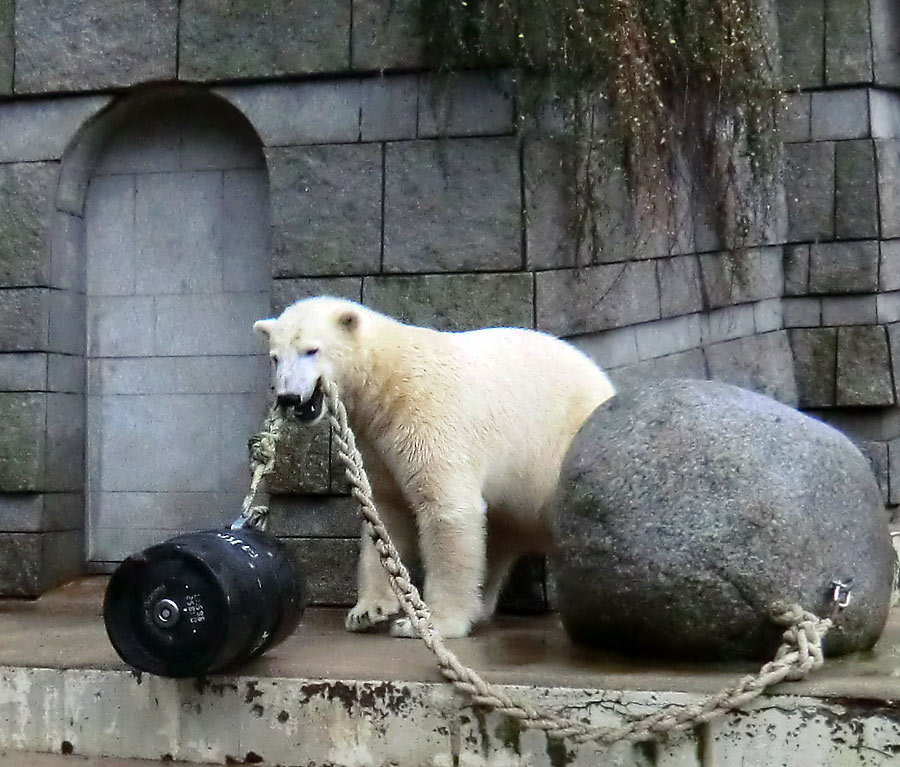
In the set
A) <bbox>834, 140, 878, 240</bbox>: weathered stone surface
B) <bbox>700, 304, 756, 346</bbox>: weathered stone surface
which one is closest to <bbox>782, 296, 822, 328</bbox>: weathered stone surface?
<bbox>700, 304, 756, 346</bbox>: weathered stone surface

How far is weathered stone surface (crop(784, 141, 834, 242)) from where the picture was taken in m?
5.59

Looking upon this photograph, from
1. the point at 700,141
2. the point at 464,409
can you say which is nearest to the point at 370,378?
the point at 464,409

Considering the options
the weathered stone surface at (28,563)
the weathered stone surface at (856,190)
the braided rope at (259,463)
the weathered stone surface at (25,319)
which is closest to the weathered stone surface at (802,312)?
the weathered stone surface at (856,190)

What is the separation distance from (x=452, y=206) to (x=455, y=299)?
15.3 inches

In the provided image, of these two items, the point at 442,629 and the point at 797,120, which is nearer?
the point at 442,629

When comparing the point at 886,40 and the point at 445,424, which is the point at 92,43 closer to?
the point at 445,424

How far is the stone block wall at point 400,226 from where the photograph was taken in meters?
4.74

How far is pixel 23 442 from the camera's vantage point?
515cm

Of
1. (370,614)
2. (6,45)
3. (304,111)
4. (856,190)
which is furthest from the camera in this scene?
(856,190)

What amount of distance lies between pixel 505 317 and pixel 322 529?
1189 millimetres

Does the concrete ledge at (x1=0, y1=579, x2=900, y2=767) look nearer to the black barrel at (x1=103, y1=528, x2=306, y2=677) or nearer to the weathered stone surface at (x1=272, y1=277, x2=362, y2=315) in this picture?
the black barrel at (x1=103, y1=528, x2=306, y2=677)

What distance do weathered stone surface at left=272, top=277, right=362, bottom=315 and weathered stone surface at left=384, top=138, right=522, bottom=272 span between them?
0.58 ft

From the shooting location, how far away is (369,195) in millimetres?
4848

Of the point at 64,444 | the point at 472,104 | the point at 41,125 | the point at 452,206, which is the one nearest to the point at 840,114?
the point at 472,104
